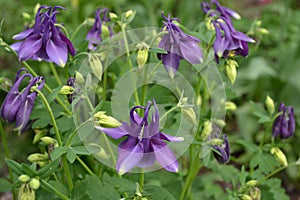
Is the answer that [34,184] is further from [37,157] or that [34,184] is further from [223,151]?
[223,151]

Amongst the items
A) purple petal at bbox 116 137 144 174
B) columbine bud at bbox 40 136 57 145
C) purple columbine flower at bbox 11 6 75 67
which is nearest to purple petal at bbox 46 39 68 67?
purple columbine flower at bbox 11 6 75 67

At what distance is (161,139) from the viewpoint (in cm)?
151

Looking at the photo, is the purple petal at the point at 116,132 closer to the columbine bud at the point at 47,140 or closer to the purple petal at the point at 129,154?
the purple petal at the point at 129,154

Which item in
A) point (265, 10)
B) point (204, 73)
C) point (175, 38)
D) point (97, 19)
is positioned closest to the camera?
point (175, 38)

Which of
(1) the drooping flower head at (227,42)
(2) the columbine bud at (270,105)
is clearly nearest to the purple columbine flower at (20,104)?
(1) the drooping flower head at (227,42)

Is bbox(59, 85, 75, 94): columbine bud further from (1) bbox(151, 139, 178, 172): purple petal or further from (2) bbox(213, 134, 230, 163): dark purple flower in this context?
(2) bbox(213, 134, 230, 163): dark purple flower

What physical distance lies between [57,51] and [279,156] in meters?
0.89

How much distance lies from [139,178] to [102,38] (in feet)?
1.91

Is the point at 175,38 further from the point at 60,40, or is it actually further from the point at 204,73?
the point at 60,40

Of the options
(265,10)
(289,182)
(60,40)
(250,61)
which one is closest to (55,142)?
(60,40)

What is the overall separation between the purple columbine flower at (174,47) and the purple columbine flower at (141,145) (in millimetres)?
248

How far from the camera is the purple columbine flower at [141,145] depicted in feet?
4.86

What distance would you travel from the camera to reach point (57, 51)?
1723 millimetres

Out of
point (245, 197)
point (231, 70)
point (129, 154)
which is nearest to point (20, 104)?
point (129, 154)
